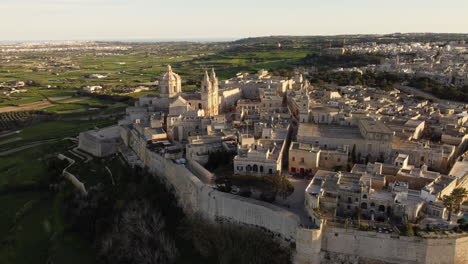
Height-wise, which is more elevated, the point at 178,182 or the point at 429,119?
the point at 429,119

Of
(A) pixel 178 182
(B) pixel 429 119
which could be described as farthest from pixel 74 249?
(B) pixel 429 119

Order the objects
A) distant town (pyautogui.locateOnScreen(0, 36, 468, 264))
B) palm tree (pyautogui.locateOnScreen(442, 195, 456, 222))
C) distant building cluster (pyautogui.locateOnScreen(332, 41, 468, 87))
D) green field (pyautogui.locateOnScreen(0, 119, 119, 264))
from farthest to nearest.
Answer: distant building cluster (pyautogui.locateOnScreen(332, 41, 468, 87))
green field (pyautogui.locateOnScreen(0, 119, 119, 264))
distant town (pyautogui.locateOnScreen(0, 36, 468, 264))
palm tree (pyautogui.locateOnScreen(442, 195, 456, 222))

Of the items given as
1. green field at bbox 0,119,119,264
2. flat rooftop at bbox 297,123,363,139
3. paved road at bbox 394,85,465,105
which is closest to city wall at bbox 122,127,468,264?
flat rooftop at bbox 297,123,363,139

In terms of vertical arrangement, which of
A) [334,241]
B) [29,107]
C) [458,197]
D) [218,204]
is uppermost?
[458,197]

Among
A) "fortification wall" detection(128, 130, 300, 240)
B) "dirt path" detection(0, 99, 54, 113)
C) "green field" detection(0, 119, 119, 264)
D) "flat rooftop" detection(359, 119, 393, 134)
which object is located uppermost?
"flat rooftop" detection(359, 119, 393, 134)

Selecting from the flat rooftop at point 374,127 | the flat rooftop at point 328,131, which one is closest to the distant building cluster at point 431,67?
the flat rooftop at point 374,127

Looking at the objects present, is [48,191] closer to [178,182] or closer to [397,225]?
[178,182]

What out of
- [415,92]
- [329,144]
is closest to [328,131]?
[329,144]

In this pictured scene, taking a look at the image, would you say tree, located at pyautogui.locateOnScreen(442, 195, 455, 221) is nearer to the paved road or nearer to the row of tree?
the row of tree

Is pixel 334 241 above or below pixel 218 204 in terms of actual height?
below

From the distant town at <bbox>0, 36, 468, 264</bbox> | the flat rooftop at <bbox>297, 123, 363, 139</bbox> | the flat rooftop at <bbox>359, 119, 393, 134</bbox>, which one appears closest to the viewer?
the distant town at <bbox>0, 36, 468, 264</bbox>

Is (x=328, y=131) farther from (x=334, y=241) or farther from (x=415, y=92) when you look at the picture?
(x=415, y=92)
